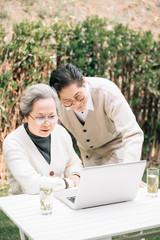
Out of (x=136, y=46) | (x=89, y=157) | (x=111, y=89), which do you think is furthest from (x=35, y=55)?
(x=111, y=89)

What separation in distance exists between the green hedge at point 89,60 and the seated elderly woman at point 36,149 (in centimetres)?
239

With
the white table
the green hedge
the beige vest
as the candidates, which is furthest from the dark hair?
the green hedge

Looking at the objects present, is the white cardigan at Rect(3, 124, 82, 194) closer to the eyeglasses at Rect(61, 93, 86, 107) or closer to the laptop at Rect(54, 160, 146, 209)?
the eyeglasses at Rect(61, 93, 86, 107)

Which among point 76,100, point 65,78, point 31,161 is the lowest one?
point 31,161

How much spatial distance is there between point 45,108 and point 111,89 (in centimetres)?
66

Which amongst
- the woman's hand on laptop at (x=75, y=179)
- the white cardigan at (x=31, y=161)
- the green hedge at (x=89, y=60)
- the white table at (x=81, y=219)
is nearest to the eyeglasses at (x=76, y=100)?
the white cardigan at (x=31, y=161)

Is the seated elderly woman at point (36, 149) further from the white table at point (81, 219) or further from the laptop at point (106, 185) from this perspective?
the laptop at point (106, 185)

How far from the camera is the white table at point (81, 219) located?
1.93m

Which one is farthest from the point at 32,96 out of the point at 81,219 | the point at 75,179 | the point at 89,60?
the point at 89,60

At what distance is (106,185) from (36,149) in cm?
69

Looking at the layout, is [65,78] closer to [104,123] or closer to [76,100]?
[76,100]

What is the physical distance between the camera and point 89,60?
574cm

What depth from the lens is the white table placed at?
1927 mm

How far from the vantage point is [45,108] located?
269 cm
